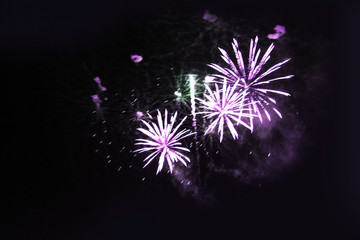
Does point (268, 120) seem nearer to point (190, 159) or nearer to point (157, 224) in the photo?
point (190, 159)

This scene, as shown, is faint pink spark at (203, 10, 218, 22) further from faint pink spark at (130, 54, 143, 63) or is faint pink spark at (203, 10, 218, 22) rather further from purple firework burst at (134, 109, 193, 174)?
purple firework burst at (134, 109, 193, 174)

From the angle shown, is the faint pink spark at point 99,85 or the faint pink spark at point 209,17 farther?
the faint pink spark at point 99,85

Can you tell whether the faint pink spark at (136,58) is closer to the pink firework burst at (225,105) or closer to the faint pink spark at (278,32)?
the pink firework burst at (225,105)

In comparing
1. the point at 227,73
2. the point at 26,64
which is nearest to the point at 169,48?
the point at 227,73

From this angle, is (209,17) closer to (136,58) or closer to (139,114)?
(136,58)

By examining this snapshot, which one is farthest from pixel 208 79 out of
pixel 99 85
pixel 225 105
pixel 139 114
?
pixel 99 85

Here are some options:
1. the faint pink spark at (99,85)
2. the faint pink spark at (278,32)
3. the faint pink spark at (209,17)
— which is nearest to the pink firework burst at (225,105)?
the faint pink spark at (209,17)

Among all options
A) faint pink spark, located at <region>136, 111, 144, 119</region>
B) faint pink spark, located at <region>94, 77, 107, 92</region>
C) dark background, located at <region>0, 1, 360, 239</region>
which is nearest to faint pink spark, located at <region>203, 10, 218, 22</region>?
dark background, located at <region>0, 1, 360, 239</region>

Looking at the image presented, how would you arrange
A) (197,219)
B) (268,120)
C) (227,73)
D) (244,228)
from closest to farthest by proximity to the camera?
(227,73), (268,120), (197,219), (244,228)
